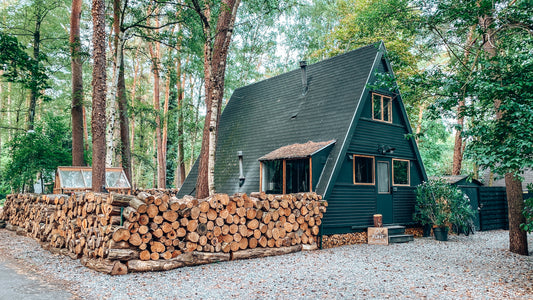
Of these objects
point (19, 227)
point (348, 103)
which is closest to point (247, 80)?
point (348, 103)

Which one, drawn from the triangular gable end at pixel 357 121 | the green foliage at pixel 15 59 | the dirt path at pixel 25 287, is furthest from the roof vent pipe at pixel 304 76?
the dirt path at pixel 25 287

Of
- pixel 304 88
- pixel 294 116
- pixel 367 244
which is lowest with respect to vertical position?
pixel 367 244

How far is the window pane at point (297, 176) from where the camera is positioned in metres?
9.45

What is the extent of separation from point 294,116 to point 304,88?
132cm

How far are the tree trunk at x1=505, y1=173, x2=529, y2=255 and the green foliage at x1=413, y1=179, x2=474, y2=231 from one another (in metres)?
1.82

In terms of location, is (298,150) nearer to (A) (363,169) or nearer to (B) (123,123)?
(A) (363,169)

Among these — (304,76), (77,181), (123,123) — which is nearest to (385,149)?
(304,76)

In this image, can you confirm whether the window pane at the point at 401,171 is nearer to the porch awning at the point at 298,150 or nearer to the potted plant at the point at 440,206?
the potted plant at the point at 440,206

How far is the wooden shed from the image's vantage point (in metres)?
10.9

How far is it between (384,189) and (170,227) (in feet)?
23.1

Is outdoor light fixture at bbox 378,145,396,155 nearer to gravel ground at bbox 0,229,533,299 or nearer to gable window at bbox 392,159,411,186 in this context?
gable window at bbox 392,159,411,186

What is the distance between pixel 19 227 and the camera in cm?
1036

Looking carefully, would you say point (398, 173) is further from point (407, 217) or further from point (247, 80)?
point (247, 80)

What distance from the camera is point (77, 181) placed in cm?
1120
